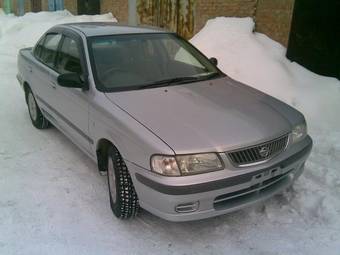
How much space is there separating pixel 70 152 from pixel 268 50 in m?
4.25

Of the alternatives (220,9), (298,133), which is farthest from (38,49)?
(220,9)

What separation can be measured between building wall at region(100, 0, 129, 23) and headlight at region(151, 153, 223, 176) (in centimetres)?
1001

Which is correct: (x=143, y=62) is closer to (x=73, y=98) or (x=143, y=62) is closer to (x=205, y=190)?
(x=73, y=98)

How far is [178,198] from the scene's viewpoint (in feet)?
8.83

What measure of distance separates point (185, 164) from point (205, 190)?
0.78 feet

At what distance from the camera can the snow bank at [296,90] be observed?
348 centimetres

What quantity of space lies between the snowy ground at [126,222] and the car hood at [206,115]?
2.71ft

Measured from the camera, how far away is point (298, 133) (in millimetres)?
3314

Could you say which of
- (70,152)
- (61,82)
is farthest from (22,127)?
(61,82)

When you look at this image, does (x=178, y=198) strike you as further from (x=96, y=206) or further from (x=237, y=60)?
(x=237, y=60)

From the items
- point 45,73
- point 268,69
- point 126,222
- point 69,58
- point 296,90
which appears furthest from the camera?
point 268,69

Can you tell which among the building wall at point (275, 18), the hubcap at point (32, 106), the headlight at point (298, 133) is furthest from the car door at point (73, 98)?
the building wall at point (275, 18)

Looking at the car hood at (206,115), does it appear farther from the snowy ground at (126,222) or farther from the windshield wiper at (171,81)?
the snowy ground at (126,222)

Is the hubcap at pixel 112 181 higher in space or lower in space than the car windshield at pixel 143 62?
lower
